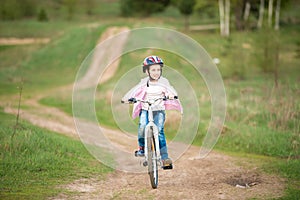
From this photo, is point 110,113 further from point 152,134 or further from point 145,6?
point 145,6

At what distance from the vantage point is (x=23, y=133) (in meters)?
10.4

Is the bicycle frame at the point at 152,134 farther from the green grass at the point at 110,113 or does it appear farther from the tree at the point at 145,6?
the tree at the point at 145,6

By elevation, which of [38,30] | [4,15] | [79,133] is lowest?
[79,133]

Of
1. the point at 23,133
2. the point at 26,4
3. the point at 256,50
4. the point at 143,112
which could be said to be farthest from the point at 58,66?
the point at 26,4

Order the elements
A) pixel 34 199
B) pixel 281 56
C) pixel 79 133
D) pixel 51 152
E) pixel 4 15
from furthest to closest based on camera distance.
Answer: pixel 4 15, pixel 281 56, pixel 79 133, pixel 51 152, pixel 34 199

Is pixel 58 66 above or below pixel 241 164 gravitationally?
above

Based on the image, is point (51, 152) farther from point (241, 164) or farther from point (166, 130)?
point (166, 130)

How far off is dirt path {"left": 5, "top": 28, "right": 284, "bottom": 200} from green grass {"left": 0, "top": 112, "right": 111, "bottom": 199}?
0.36 meters

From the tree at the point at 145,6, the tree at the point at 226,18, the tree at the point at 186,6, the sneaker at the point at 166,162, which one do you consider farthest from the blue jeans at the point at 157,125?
the tree at the point at 145,6

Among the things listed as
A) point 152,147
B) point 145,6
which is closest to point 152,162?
point 152,147

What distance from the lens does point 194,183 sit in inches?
324

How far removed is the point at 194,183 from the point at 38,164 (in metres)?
2.89

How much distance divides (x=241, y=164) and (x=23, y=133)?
4640mm

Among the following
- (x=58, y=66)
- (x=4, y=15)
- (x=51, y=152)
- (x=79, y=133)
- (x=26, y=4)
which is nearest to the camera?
(x=51, y=152)
